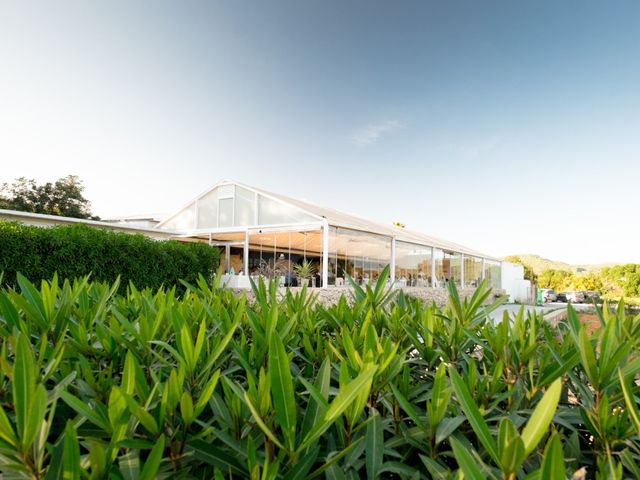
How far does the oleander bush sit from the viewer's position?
632 mm

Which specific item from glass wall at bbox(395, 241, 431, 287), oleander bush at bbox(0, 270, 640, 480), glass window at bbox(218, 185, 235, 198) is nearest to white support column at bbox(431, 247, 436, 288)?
glass wall at bbox(395, 241, 431, 287)

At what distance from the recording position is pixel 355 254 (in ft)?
68.0

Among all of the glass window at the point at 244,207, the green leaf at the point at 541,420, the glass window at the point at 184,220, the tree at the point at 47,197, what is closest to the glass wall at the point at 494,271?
the glass window at the point at 244,207

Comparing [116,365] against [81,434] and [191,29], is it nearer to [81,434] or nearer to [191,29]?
[81,434]

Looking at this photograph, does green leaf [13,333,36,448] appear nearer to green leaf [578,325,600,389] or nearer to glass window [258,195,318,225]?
green leaf [578,325,600,389]

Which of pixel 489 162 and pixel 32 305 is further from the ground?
pixel 489 162

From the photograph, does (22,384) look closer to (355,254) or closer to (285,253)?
(285,253)

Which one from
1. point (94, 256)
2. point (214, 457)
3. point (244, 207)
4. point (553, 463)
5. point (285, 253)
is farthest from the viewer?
point (285, 253)

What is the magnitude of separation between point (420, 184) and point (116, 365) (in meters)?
33.9

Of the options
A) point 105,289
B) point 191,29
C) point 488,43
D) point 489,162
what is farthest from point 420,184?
point 105,289

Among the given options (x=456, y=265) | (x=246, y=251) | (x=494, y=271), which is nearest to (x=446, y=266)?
(x=456, y=265)

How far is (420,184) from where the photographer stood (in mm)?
33406

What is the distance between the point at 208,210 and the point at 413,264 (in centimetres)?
1305

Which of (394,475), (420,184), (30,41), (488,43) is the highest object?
(488,43)
